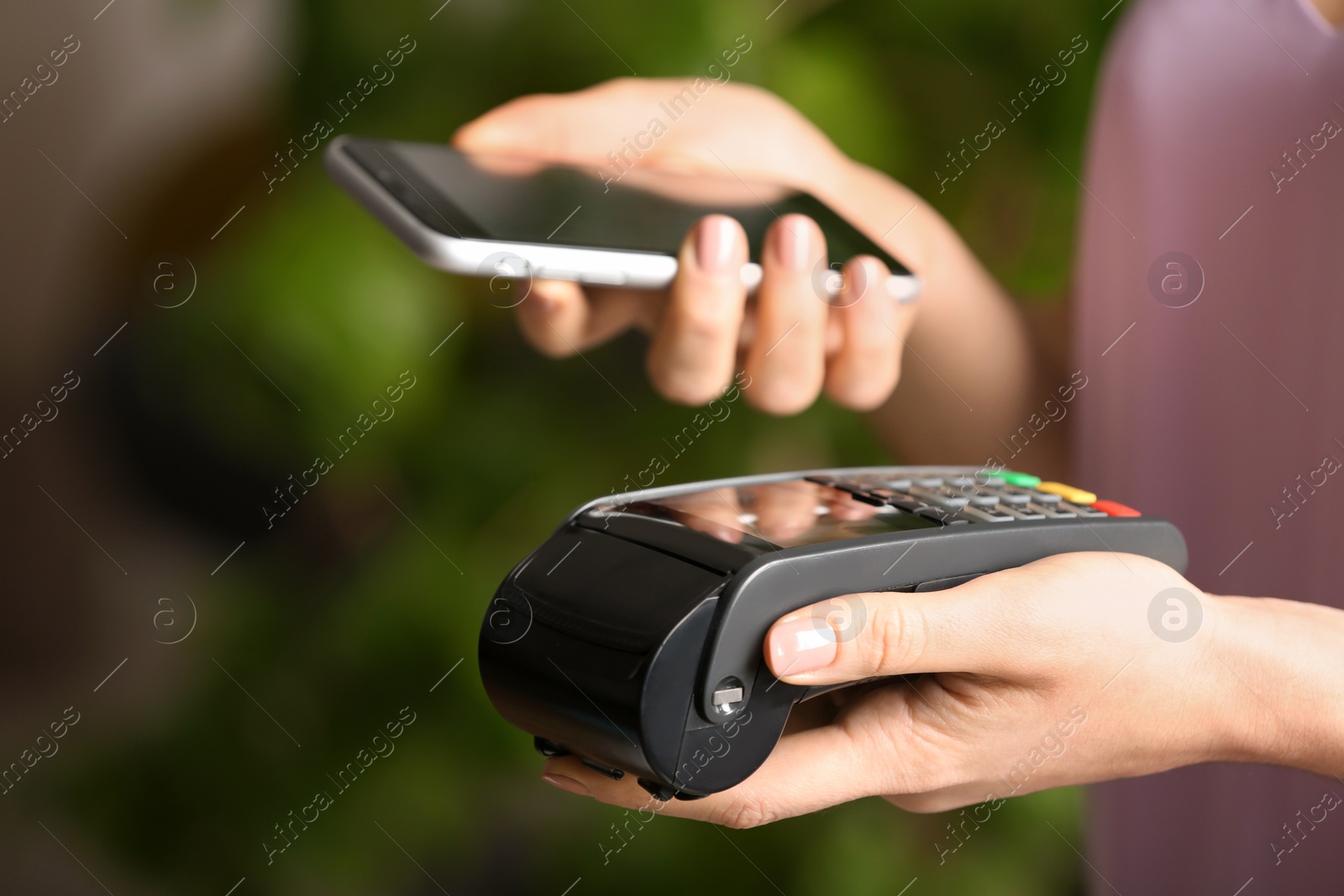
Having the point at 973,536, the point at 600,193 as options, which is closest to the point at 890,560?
the point at 973,536

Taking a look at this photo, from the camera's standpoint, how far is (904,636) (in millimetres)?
394

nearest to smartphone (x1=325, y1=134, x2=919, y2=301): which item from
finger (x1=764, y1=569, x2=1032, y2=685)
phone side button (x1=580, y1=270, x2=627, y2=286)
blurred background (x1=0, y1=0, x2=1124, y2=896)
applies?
phone side button (x1=580, y1=270, x2=627, y2=286)

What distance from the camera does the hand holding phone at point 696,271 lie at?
1.75 ft

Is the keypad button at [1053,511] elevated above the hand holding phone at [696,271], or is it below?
below

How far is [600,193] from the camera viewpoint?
23.5 inches

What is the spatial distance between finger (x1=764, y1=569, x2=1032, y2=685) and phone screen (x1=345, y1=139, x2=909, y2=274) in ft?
0.77

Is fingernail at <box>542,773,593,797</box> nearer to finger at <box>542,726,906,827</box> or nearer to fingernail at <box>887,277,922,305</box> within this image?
finger at <box>542,726,906,827</box>

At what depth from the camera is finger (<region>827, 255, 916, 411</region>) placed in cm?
58

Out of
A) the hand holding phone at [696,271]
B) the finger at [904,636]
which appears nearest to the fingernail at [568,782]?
the finger at [904,636]

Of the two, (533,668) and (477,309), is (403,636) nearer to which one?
(477,309)

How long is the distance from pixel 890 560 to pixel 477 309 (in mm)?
412

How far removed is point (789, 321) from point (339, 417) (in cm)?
33

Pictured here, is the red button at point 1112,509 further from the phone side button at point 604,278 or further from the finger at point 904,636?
the phone side button at point 604,278

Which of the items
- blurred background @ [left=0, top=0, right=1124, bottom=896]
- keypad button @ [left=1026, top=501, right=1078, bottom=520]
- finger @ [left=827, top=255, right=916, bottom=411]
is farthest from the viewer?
blurred background @ [left=0, top=0, right=1124, bottom=896]
